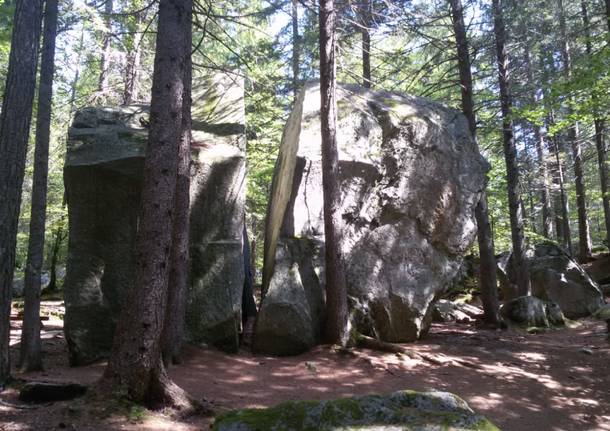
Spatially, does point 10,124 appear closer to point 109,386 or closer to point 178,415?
point 109,386

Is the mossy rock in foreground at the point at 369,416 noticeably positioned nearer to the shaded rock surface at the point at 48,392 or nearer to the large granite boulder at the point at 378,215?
the shaded rock surface at the point at 48,392

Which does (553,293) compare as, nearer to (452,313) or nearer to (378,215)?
(452,313)

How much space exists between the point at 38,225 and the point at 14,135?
80.5 inches

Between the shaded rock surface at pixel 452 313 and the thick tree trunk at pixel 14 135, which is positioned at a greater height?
the thick tree trunk at pixel 14 135

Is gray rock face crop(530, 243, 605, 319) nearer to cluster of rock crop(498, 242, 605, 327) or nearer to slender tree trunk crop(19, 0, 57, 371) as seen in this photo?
cluster of rock crop(498, 242, 605, 327)

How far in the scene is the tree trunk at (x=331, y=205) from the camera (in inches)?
352

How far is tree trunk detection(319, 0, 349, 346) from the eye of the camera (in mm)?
8945

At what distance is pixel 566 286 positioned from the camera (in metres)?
14.8

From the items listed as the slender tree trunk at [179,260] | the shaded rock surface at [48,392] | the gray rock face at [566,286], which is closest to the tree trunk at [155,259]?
the shaded rock surface at [48,392]

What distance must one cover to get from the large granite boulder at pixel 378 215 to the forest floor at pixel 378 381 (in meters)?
0.81

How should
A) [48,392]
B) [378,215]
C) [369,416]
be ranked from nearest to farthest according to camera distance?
1. [369,416]
2. [48,392]
3. [378,215]

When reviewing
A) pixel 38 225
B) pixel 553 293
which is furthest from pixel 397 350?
pixel 553 293

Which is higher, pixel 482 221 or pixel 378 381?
pixel 482 221

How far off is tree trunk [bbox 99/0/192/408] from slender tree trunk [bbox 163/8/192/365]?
221 centimetres
